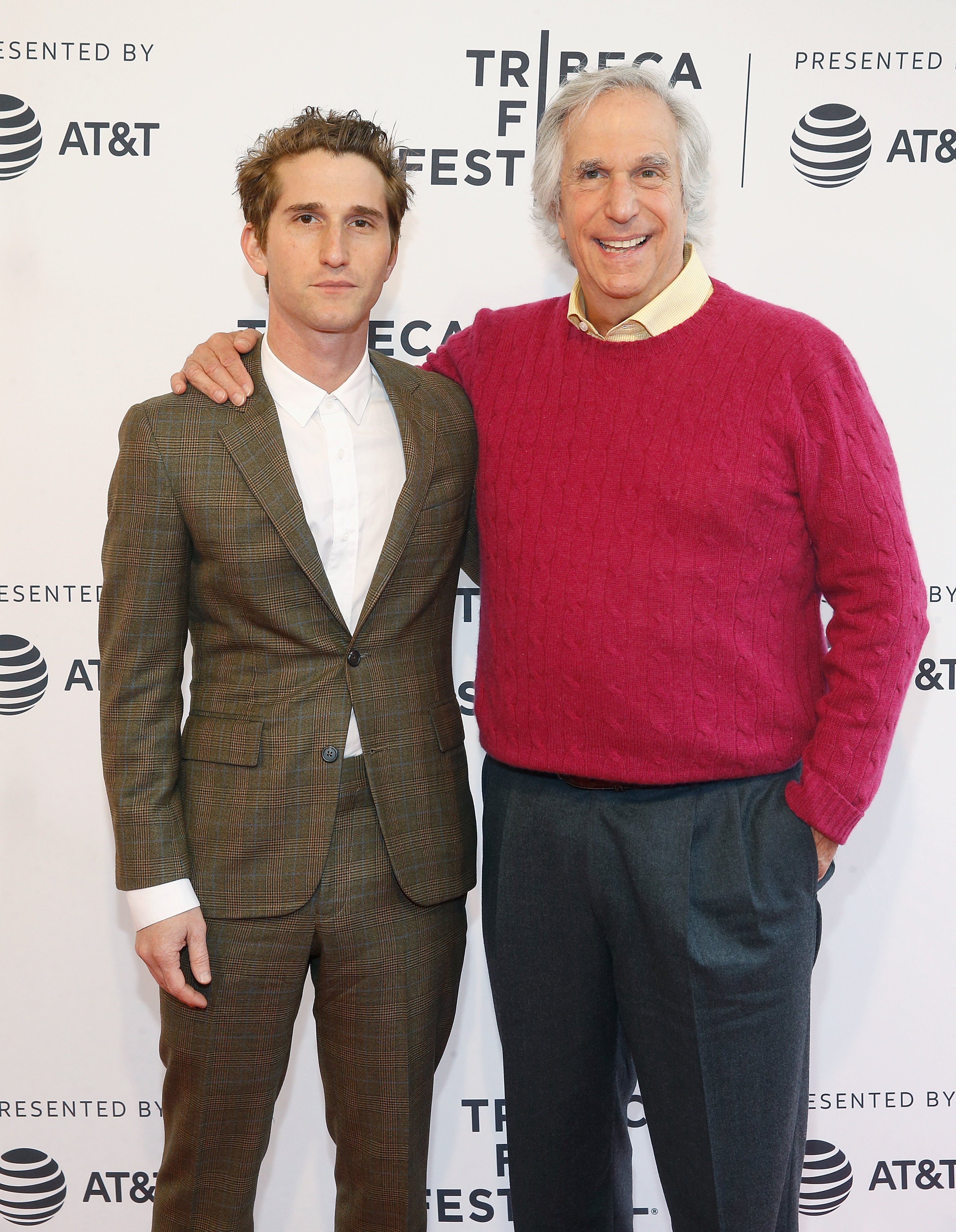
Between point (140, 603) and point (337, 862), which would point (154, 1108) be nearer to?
point (337, 862)

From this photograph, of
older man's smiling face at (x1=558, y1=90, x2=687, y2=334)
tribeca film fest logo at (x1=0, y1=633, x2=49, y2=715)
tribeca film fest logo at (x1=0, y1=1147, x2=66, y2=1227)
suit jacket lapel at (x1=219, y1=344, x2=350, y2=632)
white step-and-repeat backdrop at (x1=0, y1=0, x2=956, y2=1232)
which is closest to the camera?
suit jacket lapel at (x1=219, y1=344, x2=350, y2=632)

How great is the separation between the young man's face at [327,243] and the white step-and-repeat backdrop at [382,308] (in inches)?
24.2

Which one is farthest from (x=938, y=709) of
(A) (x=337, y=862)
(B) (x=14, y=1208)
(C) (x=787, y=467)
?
(B) (x=14, y=1208)

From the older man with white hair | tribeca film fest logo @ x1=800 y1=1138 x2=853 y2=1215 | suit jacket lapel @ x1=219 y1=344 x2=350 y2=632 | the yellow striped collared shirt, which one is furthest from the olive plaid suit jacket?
tribeca film fest logo @ x1=800 y1=1138 x2=853 y2=1215

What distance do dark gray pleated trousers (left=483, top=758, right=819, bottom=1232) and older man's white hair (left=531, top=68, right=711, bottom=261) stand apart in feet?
3.03

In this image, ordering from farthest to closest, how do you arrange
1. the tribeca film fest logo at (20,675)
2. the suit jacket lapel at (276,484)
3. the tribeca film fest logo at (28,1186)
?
the tribeca film fest logo at (28,1186)
the tribeca film fest logo at (20,675)
the suit jacket lapel at (276,484)

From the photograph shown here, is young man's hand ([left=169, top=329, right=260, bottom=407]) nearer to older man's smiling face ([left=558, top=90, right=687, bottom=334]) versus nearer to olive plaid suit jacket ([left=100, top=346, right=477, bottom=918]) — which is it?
olive plaid suit jacket ([left=100, top=346, right=477, bottom=918])

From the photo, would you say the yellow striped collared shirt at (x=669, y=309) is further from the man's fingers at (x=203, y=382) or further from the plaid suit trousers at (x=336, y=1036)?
the plaid suit trousers at (x=336, y=1036)

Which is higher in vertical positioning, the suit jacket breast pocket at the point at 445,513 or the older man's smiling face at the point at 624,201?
the older man's smiling face at the point at 624,201

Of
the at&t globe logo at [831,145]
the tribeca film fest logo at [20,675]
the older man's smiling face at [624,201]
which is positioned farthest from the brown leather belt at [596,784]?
the at&t globe logo at [831,145]

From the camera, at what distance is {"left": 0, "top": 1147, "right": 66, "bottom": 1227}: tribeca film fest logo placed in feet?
7.69

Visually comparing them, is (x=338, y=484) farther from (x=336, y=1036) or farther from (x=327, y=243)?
(x=336, y=1036)

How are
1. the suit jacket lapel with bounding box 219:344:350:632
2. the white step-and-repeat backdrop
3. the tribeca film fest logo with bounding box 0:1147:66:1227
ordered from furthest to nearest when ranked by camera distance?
the tribeca film fest logo with bounding box 0:1147:66:1227 → the white step-and-repeat backdrop → the suit jacket lapel with bounding box 219:344:350:632

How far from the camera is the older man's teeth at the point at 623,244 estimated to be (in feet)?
5.23
